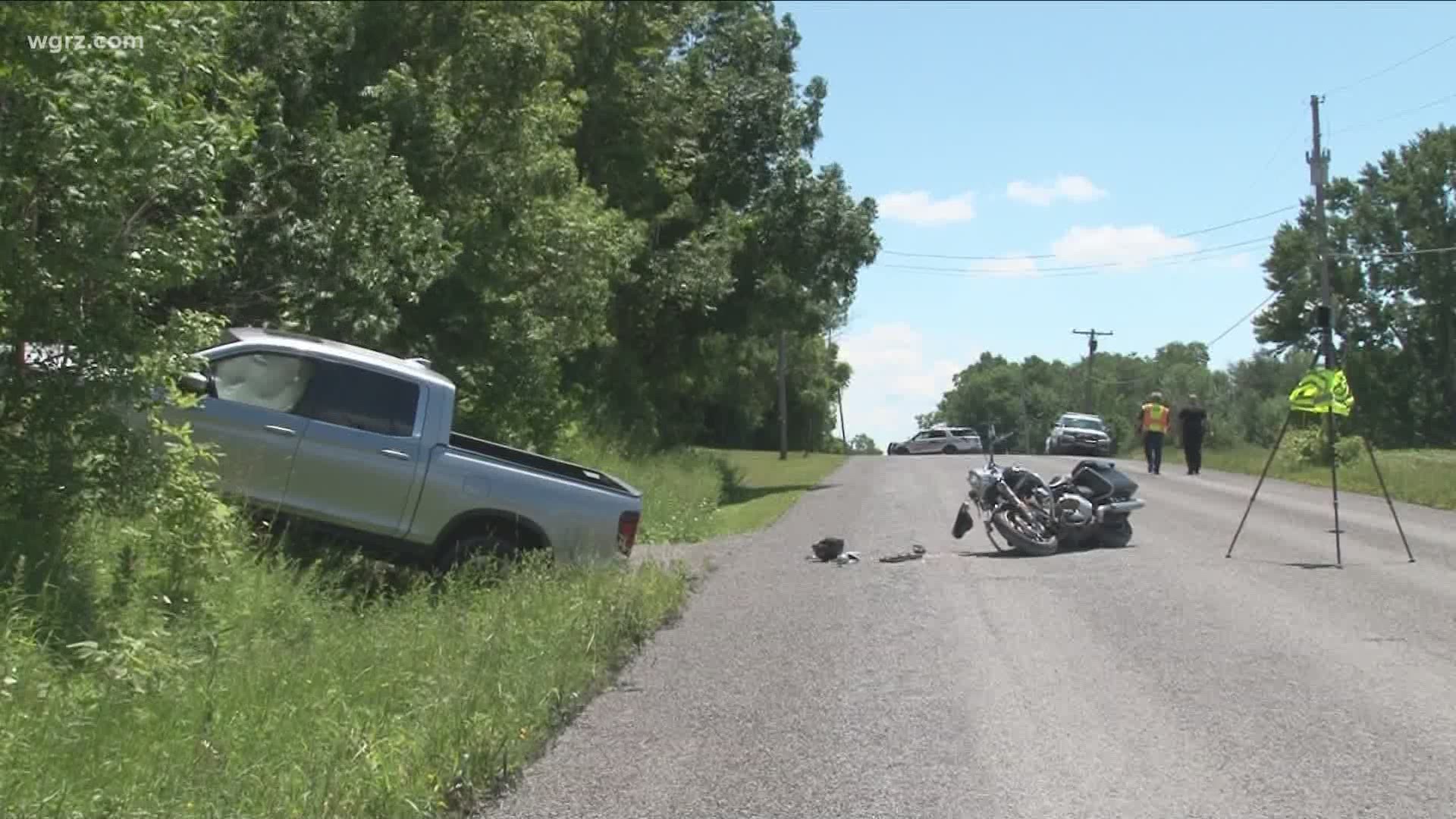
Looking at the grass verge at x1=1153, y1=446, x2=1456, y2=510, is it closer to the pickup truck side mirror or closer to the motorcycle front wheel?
the motorcycle front wheel

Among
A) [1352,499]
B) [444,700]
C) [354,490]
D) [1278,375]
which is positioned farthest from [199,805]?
[1278,375]

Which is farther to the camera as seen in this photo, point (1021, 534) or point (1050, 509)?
point (1050, 509)

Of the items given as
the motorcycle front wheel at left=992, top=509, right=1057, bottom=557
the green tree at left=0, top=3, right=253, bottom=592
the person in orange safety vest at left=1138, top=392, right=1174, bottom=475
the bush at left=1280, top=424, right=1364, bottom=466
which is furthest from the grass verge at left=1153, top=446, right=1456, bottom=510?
the green tree at left=0, top=3, right=253, bottom=592

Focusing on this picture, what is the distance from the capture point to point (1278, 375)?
138m

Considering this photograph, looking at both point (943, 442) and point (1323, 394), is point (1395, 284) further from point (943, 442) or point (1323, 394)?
point (1323, 394)

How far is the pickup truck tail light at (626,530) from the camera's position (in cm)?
1332

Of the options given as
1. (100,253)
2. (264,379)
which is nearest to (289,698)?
(100,253)

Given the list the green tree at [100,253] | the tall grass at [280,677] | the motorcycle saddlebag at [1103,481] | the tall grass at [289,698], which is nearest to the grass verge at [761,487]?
the motorcycle saddlebag at [1103,481]

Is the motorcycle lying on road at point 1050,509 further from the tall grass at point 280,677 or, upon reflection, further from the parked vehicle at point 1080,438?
the parked vehicle at point 1080,438

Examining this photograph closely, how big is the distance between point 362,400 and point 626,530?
7.90ft

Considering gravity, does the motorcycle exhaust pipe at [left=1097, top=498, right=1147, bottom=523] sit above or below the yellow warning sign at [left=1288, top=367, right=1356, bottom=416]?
below

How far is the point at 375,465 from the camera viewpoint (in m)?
12.6

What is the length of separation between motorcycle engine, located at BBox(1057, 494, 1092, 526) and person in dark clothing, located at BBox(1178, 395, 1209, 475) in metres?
18.3

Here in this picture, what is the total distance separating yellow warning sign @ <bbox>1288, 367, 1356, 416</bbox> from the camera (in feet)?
54.6
